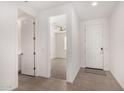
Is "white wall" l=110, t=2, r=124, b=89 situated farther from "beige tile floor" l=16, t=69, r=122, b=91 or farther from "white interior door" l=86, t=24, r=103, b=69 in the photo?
"white interior door" l=86, t=24, r=103, b=69

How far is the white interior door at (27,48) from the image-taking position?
139 inches

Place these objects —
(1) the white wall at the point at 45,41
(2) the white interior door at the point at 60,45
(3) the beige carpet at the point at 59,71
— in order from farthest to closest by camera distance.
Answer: (2) the white interior door at the point at 60,45, (3) the beige carpet at the point at 59,71, (1) the white wall at the point at 45,41

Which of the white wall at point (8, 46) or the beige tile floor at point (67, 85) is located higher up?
the white wall at point (8, 46)

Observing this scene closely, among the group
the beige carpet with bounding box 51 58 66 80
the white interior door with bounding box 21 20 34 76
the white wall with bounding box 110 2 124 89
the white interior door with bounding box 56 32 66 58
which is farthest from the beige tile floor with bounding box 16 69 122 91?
the white interior door with bounding box 56 32 66 58

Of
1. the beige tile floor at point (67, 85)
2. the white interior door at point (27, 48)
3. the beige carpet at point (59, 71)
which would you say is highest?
the white interior door at point (27, 48)

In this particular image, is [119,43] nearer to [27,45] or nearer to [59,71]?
[59,71]

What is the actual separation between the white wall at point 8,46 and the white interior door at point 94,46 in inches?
141

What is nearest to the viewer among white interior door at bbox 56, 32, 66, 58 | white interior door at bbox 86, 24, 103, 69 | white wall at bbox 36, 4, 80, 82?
white wall at bbox 36, 4, 80, 82

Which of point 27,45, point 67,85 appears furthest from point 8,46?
point 67,85

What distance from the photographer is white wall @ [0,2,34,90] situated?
2.18m

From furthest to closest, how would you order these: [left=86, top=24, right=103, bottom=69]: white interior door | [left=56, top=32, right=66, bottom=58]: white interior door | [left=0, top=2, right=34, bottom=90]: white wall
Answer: [left=56, top=32, right=66, bottom=58]: white interior door
[left=86, top=24, right=103, bottom=69]: white interior door
[left=0, top=2, right=34, bottom=90]: white wall

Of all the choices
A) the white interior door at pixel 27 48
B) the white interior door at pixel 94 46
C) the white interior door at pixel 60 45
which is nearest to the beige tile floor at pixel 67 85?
the white interior door at pixel 27 48

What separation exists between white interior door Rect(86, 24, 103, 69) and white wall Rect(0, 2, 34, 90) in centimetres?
357

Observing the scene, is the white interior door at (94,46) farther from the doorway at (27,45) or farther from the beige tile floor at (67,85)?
the doorway at (27,45)
